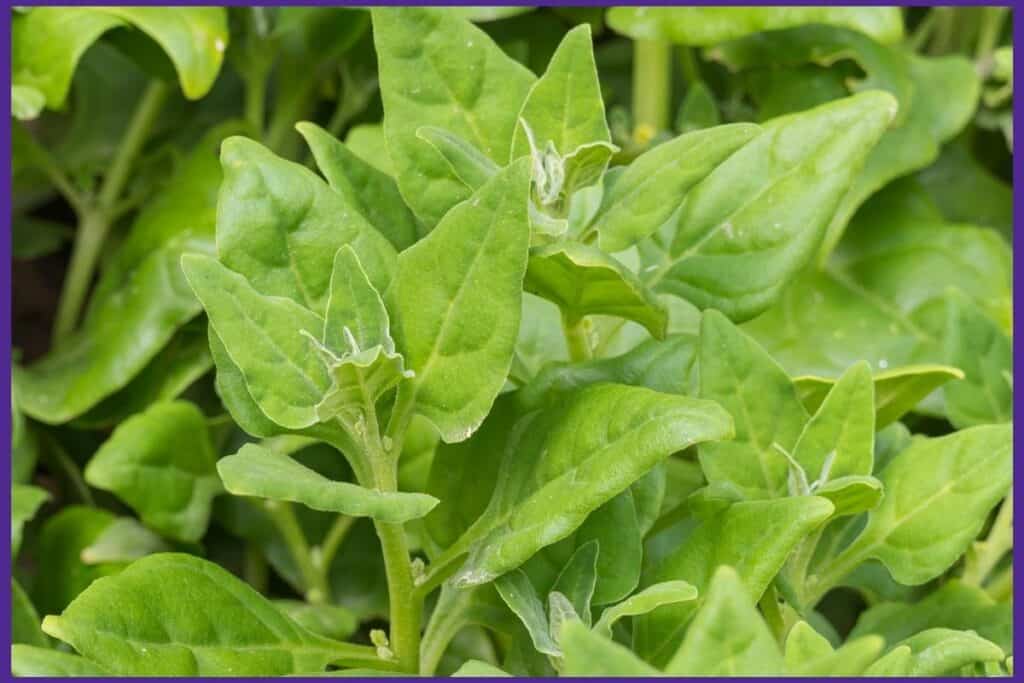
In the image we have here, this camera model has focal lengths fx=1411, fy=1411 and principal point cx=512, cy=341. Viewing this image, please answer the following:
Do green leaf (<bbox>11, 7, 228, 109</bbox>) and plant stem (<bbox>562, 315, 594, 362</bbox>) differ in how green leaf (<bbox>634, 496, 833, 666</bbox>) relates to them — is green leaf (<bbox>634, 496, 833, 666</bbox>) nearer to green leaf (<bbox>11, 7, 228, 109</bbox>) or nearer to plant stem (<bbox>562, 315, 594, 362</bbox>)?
plant stem (<bbox>562, 315, 594, 362</bbox>)

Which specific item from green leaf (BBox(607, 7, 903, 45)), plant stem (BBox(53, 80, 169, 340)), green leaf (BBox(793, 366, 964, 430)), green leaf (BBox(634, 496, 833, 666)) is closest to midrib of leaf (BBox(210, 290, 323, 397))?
green leaf (BBox(634, 496, 833, 666))

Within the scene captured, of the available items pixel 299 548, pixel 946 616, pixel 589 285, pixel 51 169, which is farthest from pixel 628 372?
pixel 51 169

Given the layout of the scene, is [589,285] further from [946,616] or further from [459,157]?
[946,616]

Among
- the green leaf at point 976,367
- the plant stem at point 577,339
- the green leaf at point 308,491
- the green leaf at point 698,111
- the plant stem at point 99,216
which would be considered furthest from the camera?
the plant stem at point 99,216

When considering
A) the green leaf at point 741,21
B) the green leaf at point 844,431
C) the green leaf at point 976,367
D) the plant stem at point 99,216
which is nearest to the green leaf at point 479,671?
the green leaf at point 844,431

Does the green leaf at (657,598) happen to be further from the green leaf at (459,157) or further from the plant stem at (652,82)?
the plant stem at (652,82)
